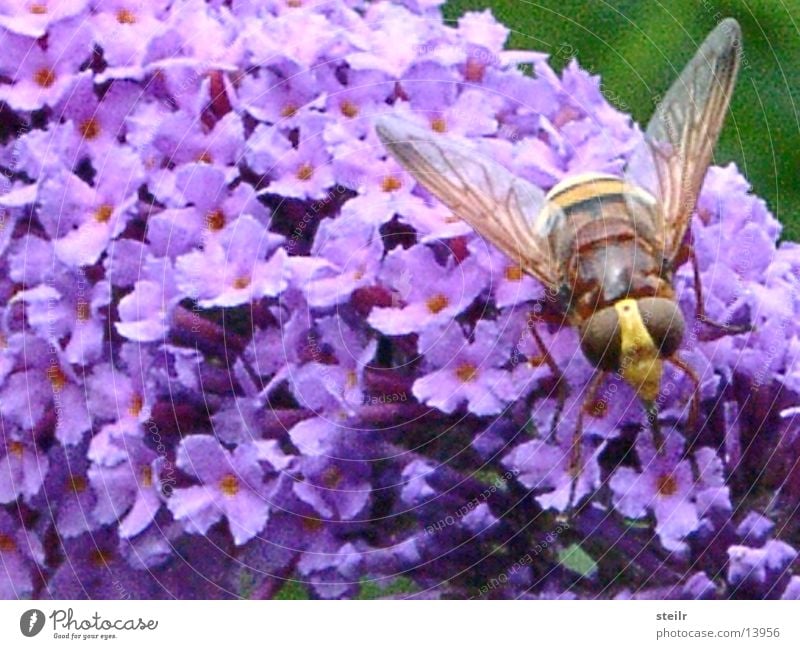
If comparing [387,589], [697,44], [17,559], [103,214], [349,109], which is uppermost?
[697,44]

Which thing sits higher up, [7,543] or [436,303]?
[436,303]

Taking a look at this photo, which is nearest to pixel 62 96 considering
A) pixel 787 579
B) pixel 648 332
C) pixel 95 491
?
pixel 95 491

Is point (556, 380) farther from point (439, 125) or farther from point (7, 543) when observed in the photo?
point (7, 543)

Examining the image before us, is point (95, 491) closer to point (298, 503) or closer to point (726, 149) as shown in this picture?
point (298, 503)

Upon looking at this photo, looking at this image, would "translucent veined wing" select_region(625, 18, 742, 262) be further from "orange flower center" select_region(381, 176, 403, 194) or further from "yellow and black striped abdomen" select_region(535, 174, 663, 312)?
Answer: "orange flower center" select_region(381, 176, 403, 194)

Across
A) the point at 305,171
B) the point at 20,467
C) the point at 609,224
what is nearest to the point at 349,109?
the point at 305,171

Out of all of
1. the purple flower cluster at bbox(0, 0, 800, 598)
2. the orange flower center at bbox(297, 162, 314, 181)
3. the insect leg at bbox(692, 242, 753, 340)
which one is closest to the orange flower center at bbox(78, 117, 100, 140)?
the purple flower cluster at bbox(0, 0, 800, 598)
